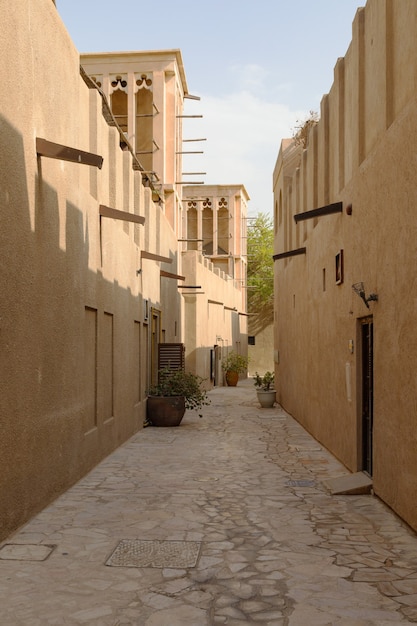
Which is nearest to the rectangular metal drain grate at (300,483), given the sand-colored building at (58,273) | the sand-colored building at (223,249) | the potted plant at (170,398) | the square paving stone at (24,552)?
the sand-colored building at (58,273)

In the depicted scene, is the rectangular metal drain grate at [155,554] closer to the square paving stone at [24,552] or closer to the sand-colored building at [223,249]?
the square paving stone at [24,552]

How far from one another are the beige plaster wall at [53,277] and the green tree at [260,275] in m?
31.0

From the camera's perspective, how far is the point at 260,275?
1815 inches

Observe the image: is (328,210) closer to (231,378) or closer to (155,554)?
(155,554)

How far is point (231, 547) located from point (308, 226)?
9.65 metres

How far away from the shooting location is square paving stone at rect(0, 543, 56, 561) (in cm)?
564

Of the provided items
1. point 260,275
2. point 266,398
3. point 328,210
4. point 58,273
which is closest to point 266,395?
point 266,398

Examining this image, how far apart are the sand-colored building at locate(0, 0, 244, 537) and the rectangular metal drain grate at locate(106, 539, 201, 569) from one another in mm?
1117

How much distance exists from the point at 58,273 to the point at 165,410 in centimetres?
749

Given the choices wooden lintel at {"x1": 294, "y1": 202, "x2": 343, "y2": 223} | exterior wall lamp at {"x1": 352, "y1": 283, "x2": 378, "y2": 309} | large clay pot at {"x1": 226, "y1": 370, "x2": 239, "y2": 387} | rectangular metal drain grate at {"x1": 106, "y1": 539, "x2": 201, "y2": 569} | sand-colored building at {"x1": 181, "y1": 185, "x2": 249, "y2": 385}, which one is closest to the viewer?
rectangular metal drain grate at {"x1": 106, "y1": 539, "x2": 201, "y2": 569}

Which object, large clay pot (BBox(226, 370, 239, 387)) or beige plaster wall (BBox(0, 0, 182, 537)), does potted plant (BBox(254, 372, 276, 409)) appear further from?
large clay pot (BBox(226, 370, 239, 387))

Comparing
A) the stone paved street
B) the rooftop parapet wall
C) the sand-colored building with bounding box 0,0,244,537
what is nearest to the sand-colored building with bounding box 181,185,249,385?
the sand-colored building with bounding box 0,0,244,537

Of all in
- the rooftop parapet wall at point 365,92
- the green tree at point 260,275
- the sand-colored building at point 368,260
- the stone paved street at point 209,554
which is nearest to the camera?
the stone paved street at point 209,554

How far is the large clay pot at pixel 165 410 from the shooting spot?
14891 millimetres
